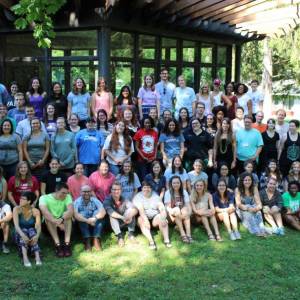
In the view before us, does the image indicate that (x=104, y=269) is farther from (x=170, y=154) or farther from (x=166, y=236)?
(x=170, y=154)

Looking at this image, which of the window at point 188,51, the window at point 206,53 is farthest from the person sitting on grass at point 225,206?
the window at point 206,53

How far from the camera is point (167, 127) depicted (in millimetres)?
8406

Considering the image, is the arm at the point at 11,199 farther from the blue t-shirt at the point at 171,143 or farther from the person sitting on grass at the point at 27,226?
the blue t-shirt at the point at 171,143

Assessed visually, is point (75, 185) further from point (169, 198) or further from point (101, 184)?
point (169, 198)

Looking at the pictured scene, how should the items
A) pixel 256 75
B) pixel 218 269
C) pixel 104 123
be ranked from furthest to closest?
pixel 256 75
pixel 104 123
pixel 218 269

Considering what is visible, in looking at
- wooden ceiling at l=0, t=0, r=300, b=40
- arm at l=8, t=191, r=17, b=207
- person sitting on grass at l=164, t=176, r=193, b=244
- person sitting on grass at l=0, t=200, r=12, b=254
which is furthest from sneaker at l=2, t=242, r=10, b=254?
wooden ceiling at l=0, t=0, r=300, b=40

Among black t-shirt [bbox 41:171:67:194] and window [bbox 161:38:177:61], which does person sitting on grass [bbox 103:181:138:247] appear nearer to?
black t-shirt [bbox 41:171:67:194]

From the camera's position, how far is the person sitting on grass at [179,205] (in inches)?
298

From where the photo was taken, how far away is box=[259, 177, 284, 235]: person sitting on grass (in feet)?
26.8

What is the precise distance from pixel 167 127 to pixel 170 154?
0.48m

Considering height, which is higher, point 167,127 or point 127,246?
point 167,127

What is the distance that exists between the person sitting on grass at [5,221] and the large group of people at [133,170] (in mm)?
14

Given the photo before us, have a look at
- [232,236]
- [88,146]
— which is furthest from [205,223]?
[88,146]

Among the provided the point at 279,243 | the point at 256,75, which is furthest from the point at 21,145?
the point at 256,75
